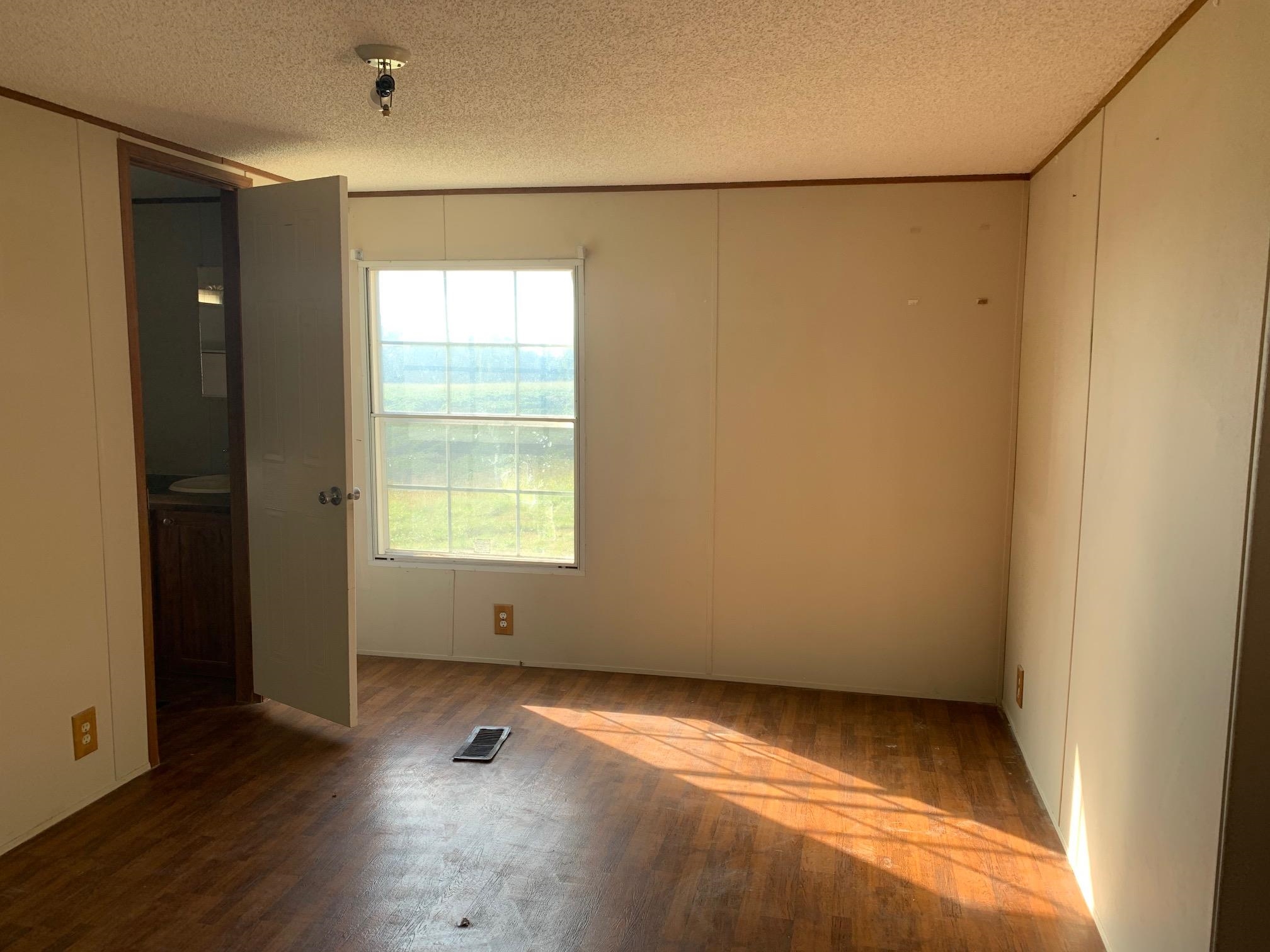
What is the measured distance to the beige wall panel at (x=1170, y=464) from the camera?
1785 mm

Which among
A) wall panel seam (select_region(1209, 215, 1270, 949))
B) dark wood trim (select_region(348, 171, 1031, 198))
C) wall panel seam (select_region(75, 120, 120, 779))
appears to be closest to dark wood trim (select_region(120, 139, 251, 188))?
wall panel seam (select_region(75, 120, 120, 779))

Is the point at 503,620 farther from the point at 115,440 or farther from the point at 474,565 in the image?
the point at 115,440

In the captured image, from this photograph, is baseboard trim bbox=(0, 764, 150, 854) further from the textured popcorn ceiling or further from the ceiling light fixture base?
the ceiling light fixture base

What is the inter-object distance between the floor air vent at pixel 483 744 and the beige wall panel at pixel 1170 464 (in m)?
2.08

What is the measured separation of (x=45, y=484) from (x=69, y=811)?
1.10 meters

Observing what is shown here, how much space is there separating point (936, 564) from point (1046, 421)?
1000 millimetres

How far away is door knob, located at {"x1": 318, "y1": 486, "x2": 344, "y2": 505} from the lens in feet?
12.1

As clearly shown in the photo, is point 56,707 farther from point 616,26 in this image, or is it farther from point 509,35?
point 616,26

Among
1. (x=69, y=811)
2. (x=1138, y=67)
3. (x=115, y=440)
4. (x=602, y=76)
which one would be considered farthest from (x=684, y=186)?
(x=69, y=811)

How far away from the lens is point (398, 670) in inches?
184

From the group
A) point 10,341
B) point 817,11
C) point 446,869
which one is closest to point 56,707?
point 10,341

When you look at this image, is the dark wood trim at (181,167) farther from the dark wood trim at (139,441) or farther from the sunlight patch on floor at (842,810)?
the sunlight patch on floor at (842,810)

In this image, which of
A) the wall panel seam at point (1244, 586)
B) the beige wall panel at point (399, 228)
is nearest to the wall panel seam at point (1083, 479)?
the wall panel seam at point (1244, 586)

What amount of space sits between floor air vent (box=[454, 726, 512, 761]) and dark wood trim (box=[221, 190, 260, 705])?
3.64ft
